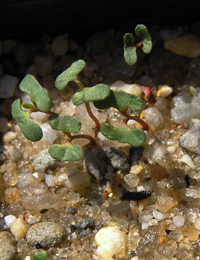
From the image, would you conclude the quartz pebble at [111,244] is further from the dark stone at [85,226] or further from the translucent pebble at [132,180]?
the translucent pebble at [132,180]

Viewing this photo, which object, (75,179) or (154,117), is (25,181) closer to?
(75,179)

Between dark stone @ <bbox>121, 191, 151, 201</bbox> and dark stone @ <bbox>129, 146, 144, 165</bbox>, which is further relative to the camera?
dark stone @ <bbox>129, 146, 144, 165</bbox>

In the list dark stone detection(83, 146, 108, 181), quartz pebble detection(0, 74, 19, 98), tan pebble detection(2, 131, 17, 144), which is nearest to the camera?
dark stone detection(83, 146, 108, 181)

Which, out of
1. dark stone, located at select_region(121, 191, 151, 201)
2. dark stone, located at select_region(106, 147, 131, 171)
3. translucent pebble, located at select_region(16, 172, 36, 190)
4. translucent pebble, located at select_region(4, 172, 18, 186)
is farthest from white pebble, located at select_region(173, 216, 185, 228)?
translucent pebble, located at select_region(4, 172, 18, 186)

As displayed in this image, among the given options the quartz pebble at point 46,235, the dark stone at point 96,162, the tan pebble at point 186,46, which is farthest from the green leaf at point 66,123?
the tan pebble at point 186,46

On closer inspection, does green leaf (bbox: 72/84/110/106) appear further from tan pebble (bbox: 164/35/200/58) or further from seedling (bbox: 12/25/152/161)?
tan pebble (bbox: 164/35/200/58)

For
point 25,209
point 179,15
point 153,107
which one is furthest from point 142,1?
point 25,209

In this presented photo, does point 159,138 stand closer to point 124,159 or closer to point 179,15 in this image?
point 124,159
